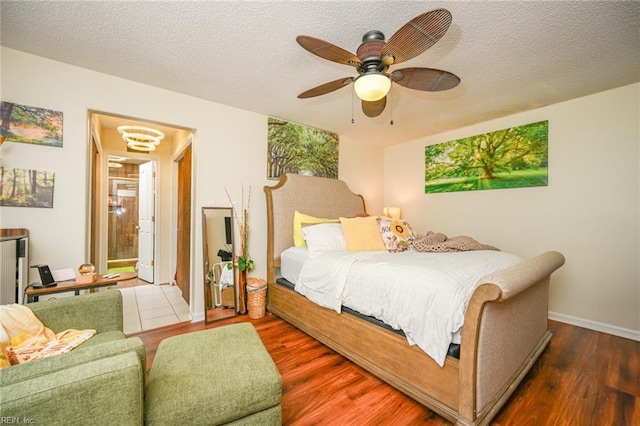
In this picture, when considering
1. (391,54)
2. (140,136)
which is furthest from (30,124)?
(391,54)

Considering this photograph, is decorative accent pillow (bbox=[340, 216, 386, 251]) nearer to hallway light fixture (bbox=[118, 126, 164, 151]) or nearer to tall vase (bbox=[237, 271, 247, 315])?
tall vase (bbox=[237, 271, 247, 315])

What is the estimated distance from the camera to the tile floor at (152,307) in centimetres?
280

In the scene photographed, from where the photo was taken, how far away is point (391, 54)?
1.52m

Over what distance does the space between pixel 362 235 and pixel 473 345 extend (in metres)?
1.50

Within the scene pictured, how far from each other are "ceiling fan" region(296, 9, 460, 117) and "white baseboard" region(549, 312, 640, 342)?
9.71 feet

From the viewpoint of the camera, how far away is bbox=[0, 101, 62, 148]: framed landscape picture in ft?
6.56

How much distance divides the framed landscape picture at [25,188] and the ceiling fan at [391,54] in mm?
2366

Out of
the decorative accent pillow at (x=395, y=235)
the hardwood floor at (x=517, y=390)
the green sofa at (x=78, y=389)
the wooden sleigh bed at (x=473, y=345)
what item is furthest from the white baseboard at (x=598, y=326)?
the green sofa at (x=78, y=389)

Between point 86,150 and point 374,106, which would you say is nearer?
point 374,106

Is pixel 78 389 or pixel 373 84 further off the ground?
pixel 373 84

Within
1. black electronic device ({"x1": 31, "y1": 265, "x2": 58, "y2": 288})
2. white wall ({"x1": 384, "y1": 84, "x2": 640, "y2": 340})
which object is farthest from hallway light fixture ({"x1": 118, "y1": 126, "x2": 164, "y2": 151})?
white wall ({"x1": 384, "y1": 84, "x2": 640, "y2": 340})

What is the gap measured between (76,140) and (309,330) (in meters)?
2.68

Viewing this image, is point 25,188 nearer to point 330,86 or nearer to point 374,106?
point 330,86

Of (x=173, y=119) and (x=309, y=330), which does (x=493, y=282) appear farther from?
(x=173, y=119)
